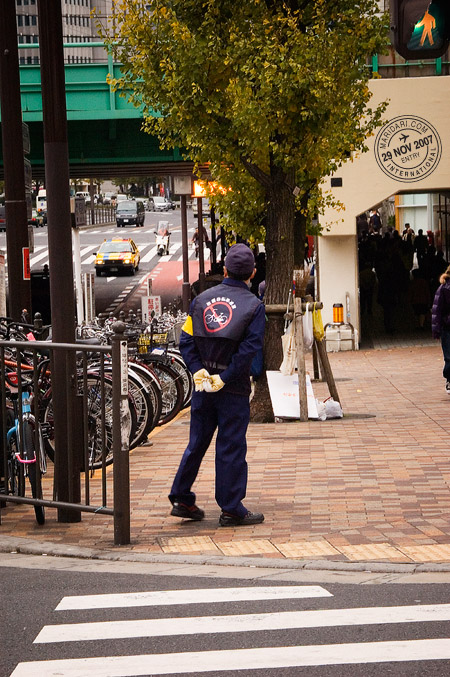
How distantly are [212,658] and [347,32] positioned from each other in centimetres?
1075

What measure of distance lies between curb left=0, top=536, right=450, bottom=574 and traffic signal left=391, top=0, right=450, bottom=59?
266 centimetres

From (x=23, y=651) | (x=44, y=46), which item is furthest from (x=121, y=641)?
(x=44, y=46)

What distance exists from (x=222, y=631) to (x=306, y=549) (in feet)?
5.40

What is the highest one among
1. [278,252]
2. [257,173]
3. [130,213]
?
[130,213]

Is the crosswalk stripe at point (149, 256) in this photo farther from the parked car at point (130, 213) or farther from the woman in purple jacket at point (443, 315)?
the woman in purple jacket at point (443, 315)

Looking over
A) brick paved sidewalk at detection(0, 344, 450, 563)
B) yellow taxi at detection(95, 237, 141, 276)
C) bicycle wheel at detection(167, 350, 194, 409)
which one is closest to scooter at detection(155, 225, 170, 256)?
yellow taxi at detection(95, 237, 141, 276)

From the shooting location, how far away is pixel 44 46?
767cm

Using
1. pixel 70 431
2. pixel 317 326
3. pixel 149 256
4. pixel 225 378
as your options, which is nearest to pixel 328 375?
pixel 317 326

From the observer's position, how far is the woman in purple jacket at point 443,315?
49.1ft

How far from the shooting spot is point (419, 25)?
531 cm

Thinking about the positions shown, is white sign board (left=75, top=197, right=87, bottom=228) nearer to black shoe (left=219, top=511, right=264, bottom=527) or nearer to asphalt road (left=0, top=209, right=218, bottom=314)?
black shoe (left=219, top=511, right=264, bottom=527)

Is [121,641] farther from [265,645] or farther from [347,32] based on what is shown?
[347,32]

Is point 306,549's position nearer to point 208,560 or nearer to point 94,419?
point 208,560

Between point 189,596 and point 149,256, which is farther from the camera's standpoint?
point 149,256
